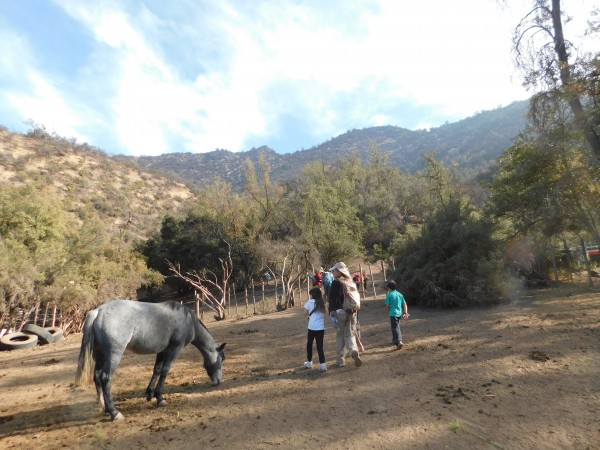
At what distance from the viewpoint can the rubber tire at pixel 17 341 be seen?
997 centimetres

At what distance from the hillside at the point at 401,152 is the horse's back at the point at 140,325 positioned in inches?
2883

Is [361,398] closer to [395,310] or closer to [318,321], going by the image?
[318,321]

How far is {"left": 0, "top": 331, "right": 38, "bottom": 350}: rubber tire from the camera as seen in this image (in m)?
9.97

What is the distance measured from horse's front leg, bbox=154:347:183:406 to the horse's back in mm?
142

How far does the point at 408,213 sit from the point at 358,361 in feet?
113

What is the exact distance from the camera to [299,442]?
359 centimetres

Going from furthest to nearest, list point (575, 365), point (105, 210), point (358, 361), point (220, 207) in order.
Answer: point (105, 210)
point (220, 207)
point (358, 361)
point (575, 365)

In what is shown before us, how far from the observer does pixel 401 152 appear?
122312mm

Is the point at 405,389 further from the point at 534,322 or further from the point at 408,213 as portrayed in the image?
the point at 408,213

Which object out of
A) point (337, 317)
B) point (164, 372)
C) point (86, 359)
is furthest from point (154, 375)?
point (337, 317)

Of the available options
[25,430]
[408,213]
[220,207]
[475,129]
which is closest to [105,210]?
[220,207]

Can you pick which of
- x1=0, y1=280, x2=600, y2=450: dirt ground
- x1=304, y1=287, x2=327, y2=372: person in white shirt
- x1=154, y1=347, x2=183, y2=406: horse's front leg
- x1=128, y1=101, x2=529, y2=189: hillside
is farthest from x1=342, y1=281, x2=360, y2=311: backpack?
x1=128, y1=101, x2=529, y2=189: hillside

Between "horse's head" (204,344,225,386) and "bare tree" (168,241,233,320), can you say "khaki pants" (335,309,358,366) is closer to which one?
"horse's head" (204,344,225,386)

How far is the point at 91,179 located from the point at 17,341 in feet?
125
